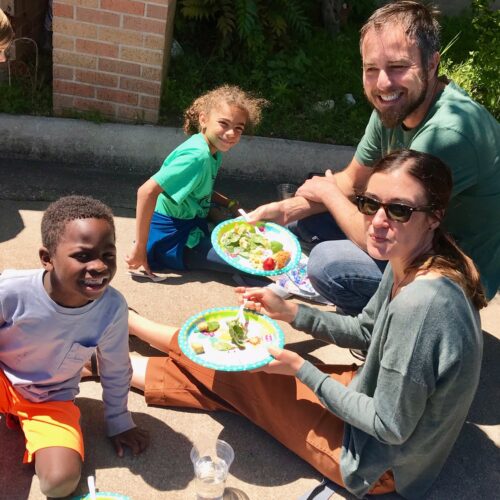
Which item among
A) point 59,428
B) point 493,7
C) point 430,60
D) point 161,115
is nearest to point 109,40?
→ point 161,115

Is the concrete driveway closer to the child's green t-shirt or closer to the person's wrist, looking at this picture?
the child's green t-shirt

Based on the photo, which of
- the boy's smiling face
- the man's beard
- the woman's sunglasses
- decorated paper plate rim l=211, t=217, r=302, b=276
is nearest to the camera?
the woman's sunglasses

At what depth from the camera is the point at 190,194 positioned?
13.5 feet

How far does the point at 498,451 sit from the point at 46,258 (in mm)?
2294

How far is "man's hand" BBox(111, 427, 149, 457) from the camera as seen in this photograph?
2.88m

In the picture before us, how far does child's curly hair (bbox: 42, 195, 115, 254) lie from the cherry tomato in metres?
1.26

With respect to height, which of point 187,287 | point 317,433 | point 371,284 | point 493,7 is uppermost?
point 493,7

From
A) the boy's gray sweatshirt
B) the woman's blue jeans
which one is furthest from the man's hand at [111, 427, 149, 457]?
the woman's blue jeans

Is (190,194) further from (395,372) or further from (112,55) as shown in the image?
(395,372)

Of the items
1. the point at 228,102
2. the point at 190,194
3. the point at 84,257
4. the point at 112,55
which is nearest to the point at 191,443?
the point at 84,257

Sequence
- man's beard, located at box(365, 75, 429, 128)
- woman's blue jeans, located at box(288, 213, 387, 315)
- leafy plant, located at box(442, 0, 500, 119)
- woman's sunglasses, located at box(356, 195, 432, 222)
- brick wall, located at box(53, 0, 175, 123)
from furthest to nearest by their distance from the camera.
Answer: leafy plant, located at box(442, 0, 500, 119), brick wall, located at box(53, 0, 175, 123), woman's blue jeans, located at box(288, 213, 387, 315), man's beard, located at box(365, 75, 429, 128), woman's sunglasses, located at box(356, 195, 432, 222)

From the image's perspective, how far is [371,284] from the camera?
343cm

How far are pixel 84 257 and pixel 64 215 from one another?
0.63ft

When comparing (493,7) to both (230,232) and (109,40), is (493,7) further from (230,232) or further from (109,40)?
(230,232)
